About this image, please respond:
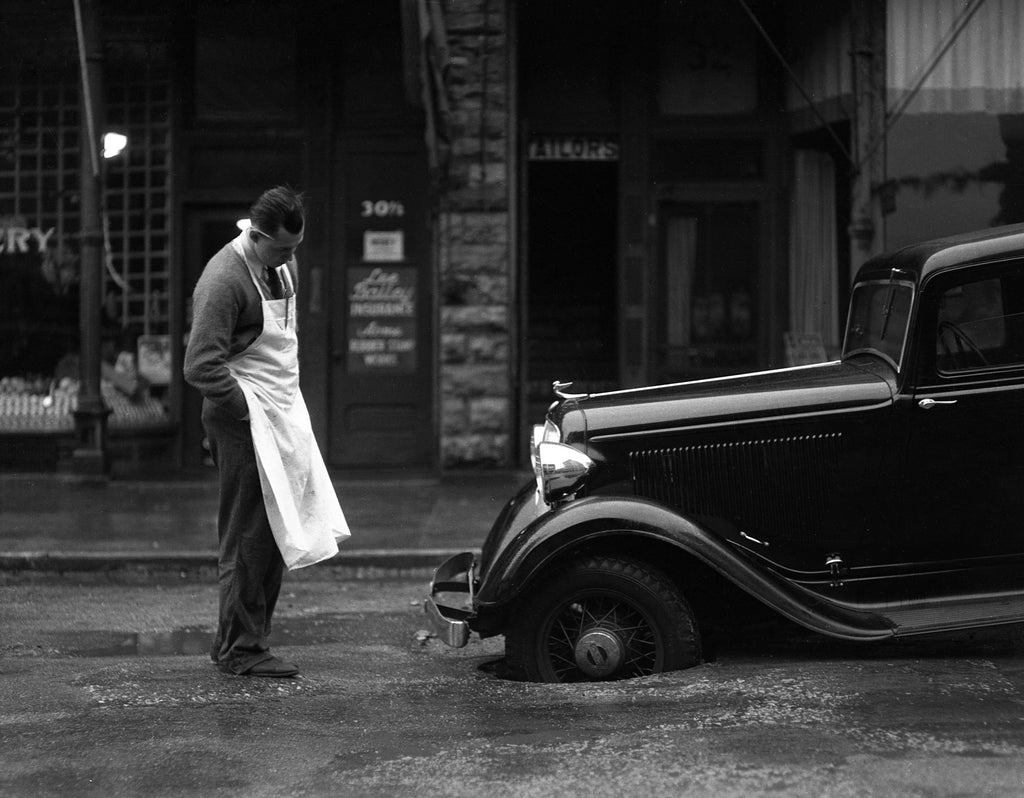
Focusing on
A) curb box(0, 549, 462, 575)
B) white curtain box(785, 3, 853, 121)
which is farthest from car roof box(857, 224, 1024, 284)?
white curtain box(785, 3, 853, 121)

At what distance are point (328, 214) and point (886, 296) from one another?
26.8 feet

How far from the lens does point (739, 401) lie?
18.4 ft

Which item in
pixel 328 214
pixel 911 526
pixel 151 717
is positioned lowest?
pixel 151 717

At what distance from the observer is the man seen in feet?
18.5

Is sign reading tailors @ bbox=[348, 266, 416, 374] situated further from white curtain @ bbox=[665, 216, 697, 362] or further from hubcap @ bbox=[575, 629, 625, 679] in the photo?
hubcap @ bbox=[575, 629, 625, 679]

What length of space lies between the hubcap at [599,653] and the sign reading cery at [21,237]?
9.50m

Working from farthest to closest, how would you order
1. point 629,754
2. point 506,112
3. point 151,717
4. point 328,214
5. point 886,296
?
point 328,214 < point 506,112 < point 886,296 < point 151,717 < point 629,754

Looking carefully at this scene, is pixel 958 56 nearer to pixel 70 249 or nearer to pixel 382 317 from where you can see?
pixel 382 317

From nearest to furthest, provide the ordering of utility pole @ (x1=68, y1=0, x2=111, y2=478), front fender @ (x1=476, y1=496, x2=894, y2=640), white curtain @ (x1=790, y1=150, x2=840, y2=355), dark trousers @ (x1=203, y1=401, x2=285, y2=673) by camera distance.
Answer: front fender @ (x1=476, y1=496, x2=894, y2=640)
dark trousers @ (x1=203, y1=401, x2=285, y2=673)
utility pole @ (x1=68, y1=0, x2=111, y2=478)
white curtain @ (x1=790, y1=150, x2=840, y2=355)

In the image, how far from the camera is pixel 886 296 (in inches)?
236

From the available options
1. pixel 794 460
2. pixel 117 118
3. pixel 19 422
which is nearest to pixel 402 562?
pixel 794 460

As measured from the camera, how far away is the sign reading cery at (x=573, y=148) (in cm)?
1323

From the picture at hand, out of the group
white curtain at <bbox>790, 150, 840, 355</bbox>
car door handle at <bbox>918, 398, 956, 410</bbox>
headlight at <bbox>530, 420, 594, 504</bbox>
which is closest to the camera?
car door handle at <bbox>918, 398, 956, 410</bbox>

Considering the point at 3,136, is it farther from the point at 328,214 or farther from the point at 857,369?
the point at 857,369
